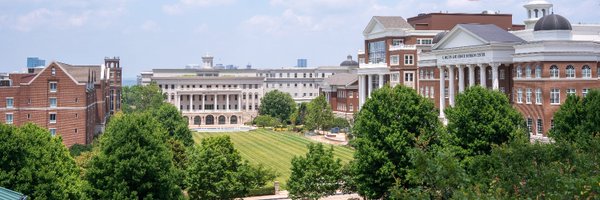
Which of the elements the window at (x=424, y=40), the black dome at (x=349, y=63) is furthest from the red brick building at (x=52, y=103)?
the black dome at (x=349, y=63)

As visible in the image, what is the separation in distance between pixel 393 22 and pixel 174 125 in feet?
150

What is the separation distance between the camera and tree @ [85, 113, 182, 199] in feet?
121

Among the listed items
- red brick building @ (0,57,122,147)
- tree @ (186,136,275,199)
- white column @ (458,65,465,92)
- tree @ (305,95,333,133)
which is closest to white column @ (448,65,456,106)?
white column @ (458,65,465,92)

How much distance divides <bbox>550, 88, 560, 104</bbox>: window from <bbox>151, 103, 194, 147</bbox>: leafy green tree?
3456 centimetres

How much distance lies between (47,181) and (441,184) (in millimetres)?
22367

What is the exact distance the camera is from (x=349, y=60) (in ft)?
584

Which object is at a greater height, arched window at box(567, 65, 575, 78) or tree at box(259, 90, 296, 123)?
arched window at box(567, 65, 575, 78)

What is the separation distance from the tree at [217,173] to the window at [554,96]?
3287 centimetres

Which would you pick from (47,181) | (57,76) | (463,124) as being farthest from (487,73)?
(47,181)

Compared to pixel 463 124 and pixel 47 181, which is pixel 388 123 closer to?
pixel 463 124

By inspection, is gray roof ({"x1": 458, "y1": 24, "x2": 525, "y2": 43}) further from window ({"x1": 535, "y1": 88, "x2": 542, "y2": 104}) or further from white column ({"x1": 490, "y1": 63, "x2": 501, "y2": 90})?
window ({"x1": 535, "y1": 88, "x2": 542, "y2": 104})

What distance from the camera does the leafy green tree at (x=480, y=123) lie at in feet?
142

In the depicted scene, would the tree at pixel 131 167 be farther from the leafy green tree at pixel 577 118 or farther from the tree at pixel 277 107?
the tree at pixel 277 107

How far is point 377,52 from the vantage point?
102875mm
